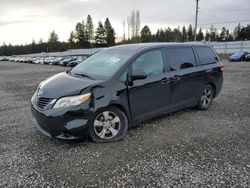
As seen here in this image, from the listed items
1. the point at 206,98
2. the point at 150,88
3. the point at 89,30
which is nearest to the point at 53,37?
the point at 89,30

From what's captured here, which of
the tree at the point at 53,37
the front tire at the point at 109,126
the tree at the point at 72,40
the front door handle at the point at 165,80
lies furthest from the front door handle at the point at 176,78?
the tree at the point at 53,37

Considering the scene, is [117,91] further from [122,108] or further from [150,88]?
[150,88]

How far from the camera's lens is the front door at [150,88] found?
157 inches

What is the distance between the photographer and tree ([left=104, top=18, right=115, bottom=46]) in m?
79.6

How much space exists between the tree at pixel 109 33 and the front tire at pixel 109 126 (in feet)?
255

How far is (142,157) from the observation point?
328 centimetres

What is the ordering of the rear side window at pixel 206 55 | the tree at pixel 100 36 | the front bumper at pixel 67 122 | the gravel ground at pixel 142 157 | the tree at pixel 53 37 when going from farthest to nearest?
the tree at pixel 53 37, the tree at pixel 100 36, the rear side window at pixel 206 55, the front bumper at pixel 67 122, the gravel ground at pixel 142 157

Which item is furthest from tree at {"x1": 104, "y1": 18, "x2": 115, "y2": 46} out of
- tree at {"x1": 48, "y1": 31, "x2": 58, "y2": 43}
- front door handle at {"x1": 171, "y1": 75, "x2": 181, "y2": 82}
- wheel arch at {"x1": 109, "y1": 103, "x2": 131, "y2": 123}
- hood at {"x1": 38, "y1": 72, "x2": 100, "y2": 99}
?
wheel arch at {"x1": 109, "y1": 103, "x2": 131, "y2": 123}

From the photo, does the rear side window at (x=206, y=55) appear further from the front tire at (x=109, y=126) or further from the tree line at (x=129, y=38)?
the tree line at (x=129, y=38)

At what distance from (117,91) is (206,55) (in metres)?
3.01

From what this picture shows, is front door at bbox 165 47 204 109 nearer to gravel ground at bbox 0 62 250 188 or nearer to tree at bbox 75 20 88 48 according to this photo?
gravel ground at bbox 0 62 250 188

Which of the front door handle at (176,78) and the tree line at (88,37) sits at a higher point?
the tree line at (88,37)

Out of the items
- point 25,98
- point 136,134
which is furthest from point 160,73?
point 25,98

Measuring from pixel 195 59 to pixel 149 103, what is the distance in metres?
1.85
